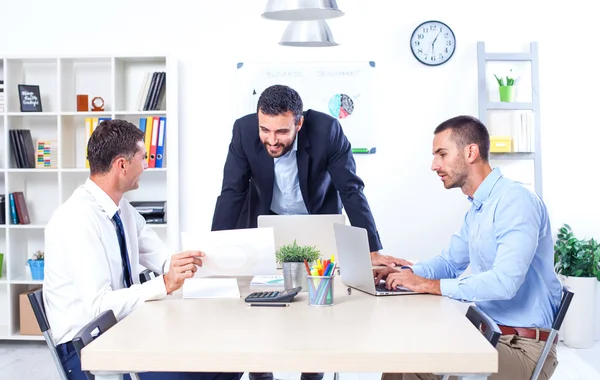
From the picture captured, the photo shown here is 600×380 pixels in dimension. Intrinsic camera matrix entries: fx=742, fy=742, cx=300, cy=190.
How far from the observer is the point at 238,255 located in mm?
2174

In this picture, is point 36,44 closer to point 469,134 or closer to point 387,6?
point 387,6

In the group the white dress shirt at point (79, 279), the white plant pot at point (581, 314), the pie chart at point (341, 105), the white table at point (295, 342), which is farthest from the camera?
the pie chart at point (341, 105)

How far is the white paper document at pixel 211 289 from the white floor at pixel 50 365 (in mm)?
1858

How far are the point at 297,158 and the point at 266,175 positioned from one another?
0.51ft

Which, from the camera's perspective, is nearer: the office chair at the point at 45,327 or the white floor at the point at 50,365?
the office chair at the point at 45,327

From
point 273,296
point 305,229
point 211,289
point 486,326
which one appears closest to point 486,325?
point 486,326

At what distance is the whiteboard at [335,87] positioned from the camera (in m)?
4.99

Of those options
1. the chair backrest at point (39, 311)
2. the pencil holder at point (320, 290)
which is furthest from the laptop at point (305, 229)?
the chair backrest at point (39, 311)

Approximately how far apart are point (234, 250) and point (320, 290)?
0.94ft

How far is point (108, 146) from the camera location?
2336 millimetres

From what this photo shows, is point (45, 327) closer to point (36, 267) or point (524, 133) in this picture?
point (36, 267)

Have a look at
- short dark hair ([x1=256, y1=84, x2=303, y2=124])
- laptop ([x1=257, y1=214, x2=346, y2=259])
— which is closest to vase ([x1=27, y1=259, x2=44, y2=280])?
laptop ([x1=257, y1=214, x2=346, y2=259])

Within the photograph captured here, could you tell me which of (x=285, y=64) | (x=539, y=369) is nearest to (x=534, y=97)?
(x=285, y=64)

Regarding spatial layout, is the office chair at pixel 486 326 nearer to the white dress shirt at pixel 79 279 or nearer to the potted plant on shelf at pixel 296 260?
the potted plant on shelf at pixel 296 260
